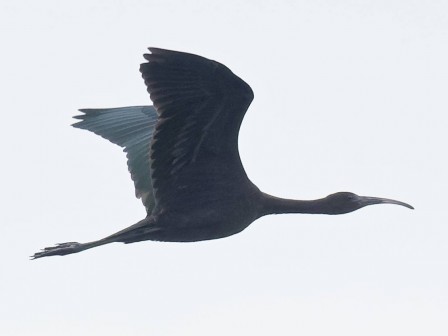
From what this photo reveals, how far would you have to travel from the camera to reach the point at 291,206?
18.0 meters

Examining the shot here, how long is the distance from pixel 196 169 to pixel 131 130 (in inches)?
119

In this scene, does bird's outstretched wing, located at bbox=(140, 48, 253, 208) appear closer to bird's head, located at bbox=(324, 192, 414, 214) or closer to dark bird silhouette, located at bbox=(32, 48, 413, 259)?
dark bird silhouette, located at bbox=(32, 48, 413, 259)

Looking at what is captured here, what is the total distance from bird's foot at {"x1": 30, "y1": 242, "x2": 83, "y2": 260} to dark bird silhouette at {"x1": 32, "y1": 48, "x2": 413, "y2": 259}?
0.04 ft

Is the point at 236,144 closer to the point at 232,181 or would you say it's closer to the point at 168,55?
the point at 232,181

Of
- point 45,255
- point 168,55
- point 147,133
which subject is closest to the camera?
point 168,55

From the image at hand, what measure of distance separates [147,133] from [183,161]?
9.99 ft

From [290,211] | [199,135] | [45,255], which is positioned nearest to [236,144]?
[199,135]

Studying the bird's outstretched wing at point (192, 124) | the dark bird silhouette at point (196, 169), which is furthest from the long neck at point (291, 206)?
the bird's outstretched wing at point (192, 124)

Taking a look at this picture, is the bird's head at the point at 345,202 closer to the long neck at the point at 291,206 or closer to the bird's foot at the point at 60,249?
the long neck at the point at 291,206

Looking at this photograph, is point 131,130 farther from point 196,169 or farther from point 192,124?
point 192,124

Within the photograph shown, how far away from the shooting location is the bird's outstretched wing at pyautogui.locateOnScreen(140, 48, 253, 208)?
51.6 ft

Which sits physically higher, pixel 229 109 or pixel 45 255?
pixel 229 109

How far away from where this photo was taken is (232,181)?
56.1 feet

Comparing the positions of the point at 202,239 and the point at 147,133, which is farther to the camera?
the point at 147,133
